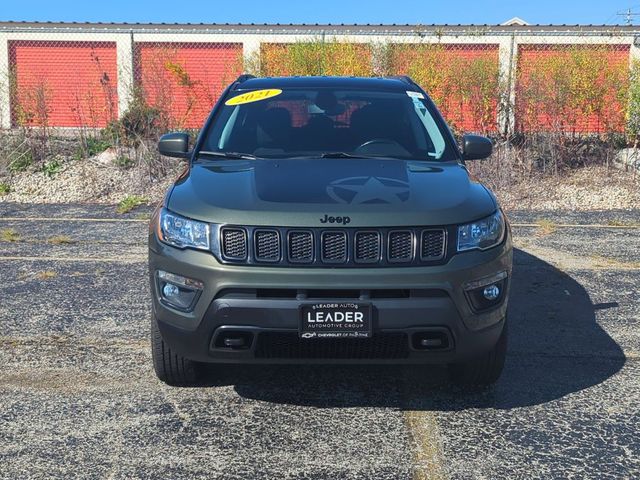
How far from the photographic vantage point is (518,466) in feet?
11.3

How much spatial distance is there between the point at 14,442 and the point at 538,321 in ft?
12.0

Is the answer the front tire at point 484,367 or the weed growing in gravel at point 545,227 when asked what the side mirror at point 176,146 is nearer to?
the front tire at point 484,367

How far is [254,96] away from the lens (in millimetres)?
5367

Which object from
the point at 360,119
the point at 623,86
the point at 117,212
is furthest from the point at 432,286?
the point at 623,86

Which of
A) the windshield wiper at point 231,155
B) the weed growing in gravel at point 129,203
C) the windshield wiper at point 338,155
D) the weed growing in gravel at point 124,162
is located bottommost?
the weed growing in gravel at point 129,203

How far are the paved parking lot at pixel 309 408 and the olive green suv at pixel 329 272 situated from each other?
0.99 ft

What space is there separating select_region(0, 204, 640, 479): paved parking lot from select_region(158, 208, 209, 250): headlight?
2.87 ft

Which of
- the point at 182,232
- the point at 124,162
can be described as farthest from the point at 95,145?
the point at 182,232

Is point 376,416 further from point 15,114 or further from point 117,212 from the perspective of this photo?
point 15,114

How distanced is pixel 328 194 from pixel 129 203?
8.17 m

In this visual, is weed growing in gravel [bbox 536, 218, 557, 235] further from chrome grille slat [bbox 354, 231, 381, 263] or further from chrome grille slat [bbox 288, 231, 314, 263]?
chrome grille slat [bbox 288, 231, 314, 263]

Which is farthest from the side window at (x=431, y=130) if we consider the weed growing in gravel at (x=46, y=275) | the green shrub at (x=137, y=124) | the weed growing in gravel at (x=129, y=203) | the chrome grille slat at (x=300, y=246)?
the green shrub at (x=137, y=124)

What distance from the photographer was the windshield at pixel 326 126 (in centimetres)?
486

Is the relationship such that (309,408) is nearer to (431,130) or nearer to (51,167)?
(431,130)
